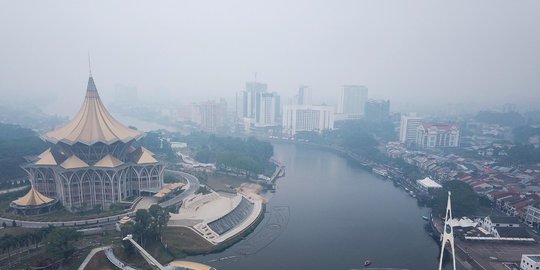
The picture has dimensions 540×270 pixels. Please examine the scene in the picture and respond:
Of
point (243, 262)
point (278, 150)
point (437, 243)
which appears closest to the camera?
point (243, 262)

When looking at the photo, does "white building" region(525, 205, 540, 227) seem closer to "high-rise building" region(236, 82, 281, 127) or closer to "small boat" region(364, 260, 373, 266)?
"small boat" region(364, 260, 373, 266)

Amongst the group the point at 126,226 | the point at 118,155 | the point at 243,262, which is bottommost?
the point at 243,262

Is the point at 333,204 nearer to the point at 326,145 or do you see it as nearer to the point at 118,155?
the point at 118,155

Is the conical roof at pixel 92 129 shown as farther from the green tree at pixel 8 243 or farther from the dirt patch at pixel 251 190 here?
Answer: the dirt patch at pixel 251 190

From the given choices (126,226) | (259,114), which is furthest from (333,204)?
(259,114)

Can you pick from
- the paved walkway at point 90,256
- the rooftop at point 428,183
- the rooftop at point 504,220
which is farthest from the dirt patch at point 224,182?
the rooftop at point 504,220

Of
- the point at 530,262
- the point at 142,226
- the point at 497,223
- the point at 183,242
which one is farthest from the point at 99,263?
the point at 497,223
